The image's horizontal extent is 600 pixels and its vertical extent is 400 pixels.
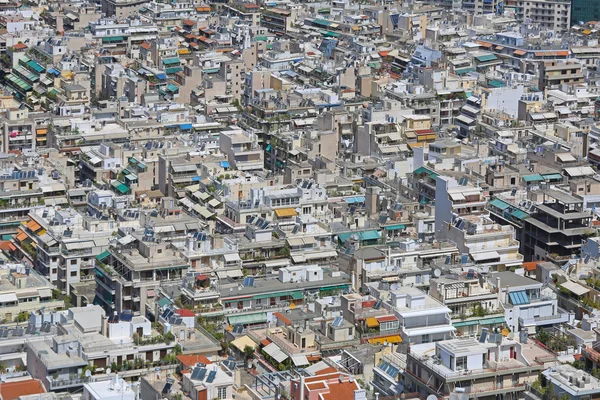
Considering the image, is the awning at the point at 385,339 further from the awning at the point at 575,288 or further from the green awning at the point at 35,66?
the green awning at the point at 35,66

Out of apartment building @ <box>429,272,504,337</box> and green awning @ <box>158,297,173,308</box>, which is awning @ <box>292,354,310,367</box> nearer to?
apartment building @ <box>429,272,504,337</box>

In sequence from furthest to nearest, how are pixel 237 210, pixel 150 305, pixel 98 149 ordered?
pixel 98 149, pixel 237 210, pixel 150 305

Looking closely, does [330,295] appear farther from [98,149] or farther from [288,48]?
[288,48]

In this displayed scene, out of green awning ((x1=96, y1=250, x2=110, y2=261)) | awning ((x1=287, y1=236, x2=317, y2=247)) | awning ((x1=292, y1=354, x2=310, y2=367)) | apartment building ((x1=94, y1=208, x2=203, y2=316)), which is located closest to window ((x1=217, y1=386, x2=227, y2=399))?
awning ((x1=292, y1=354, x2=310, y2=367))

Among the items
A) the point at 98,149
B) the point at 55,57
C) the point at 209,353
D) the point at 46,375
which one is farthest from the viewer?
the point at 55,57

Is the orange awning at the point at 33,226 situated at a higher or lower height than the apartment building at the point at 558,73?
Answer: lower

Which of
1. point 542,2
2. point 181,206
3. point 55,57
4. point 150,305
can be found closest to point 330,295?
point 150,305

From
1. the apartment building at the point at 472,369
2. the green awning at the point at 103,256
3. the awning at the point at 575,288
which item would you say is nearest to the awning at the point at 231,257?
the green awning at the point at 103,256
